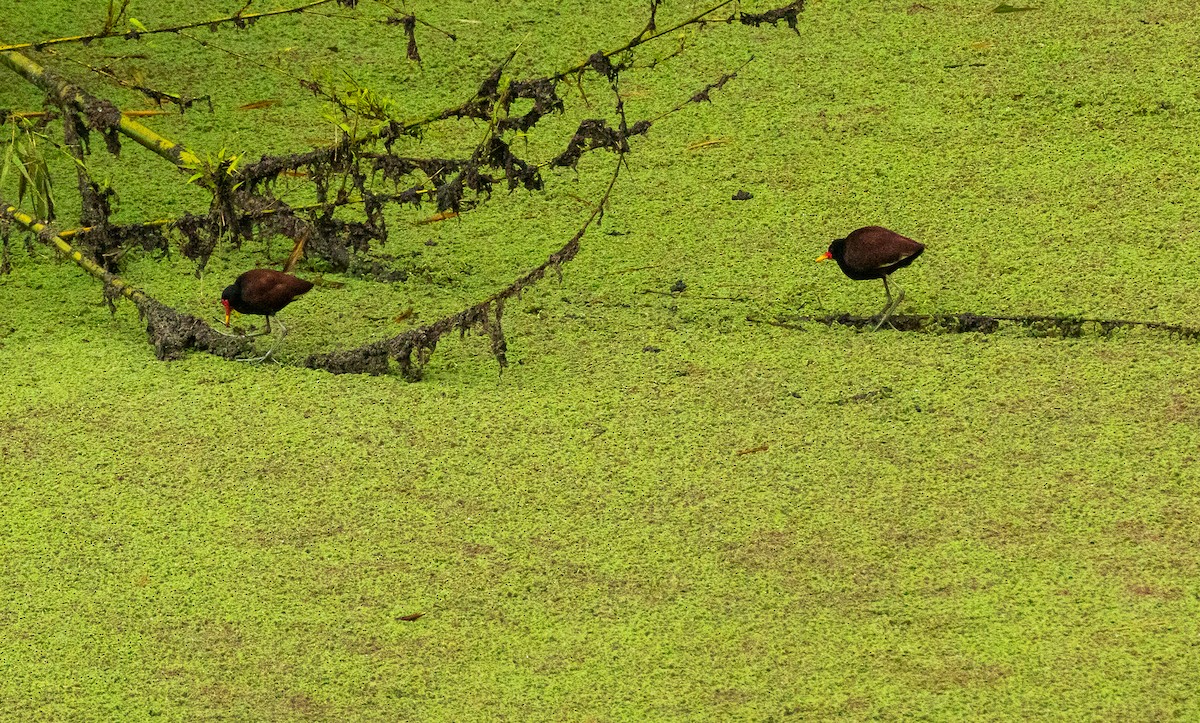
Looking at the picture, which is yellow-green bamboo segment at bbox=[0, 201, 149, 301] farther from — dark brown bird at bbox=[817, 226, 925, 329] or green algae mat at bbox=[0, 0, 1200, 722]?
dark brown bird at bbox=[817, 226, 925, 329]

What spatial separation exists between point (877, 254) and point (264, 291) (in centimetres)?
86

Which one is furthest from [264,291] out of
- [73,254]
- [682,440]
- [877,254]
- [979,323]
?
[979,323]

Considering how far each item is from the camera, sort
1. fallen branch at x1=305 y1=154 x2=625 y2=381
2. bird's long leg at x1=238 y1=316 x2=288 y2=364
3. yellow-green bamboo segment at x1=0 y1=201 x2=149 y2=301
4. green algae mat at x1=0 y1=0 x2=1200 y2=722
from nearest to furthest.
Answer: green algae mat at x1=0 y1=0 x2=1200 y2=722, fallen branch at x1=305 y1=154 x2=625 y2=381, bird's long leg at x1=238 y1=316 x2=288 y2=364, yellow-green bamboo segment at x1=0 y1=201 x2=149 y2=301

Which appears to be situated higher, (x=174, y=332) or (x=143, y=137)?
(x=143, y=137)

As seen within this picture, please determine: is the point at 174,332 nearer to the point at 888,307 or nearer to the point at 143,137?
the point at 143,137

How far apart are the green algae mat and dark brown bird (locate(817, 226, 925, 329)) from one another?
0.07 metres

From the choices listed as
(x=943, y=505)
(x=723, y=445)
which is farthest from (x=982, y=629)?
(x=723, y=445)

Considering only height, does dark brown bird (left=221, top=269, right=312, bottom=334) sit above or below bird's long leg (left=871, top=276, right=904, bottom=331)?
above

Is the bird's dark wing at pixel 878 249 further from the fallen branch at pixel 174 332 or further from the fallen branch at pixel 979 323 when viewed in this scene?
the fallen branch at pixel 174 332

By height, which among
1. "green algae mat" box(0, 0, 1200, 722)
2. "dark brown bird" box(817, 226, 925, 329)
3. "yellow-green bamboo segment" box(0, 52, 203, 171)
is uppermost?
"yellow-green bamboo segment" box(0, 52, 203, 171)

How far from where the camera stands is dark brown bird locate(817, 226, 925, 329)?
219 centimetres

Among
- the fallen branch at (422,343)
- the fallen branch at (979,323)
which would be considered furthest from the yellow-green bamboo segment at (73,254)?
the fallen branch at (979,323)

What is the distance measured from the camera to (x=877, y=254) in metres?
2.19

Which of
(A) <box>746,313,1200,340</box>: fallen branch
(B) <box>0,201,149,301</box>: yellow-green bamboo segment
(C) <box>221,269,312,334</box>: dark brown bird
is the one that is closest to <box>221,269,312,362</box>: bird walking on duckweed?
(C) <box>221,269,312,334</box>: dark brown bird
